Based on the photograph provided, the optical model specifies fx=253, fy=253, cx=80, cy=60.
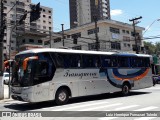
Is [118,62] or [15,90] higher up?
[118,62]

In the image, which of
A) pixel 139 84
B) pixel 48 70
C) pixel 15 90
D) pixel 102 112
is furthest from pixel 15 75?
pixel 139 84

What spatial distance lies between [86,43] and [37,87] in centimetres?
4325

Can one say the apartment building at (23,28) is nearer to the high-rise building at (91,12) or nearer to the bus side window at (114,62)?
the high-rise building at (91,12)

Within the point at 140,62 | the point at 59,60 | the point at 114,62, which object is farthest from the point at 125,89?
the point at 59,60

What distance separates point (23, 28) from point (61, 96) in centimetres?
4512

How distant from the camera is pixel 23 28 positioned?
2234 inches

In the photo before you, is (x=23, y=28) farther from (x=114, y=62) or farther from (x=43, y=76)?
(x=43, y=76)

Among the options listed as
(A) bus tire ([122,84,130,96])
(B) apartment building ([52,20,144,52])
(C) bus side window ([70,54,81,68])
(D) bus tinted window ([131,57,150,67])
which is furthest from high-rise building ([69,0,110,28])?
(C) bus side window ([70,54,81,68])

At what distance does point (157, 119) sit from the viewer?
9.04m

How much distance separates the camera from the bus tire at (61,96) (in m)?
13.9

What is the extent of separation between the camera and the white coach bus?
13.0 meters

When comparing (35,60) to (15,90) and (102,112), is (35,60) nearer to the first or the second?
(15,90)

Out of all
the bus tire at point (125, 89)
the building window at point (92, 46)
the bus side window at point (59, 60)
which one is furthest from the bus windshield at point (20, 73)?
the building window at point (92, 46)

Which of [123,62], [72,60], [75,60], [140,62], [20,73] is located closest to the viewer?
[20,73]
